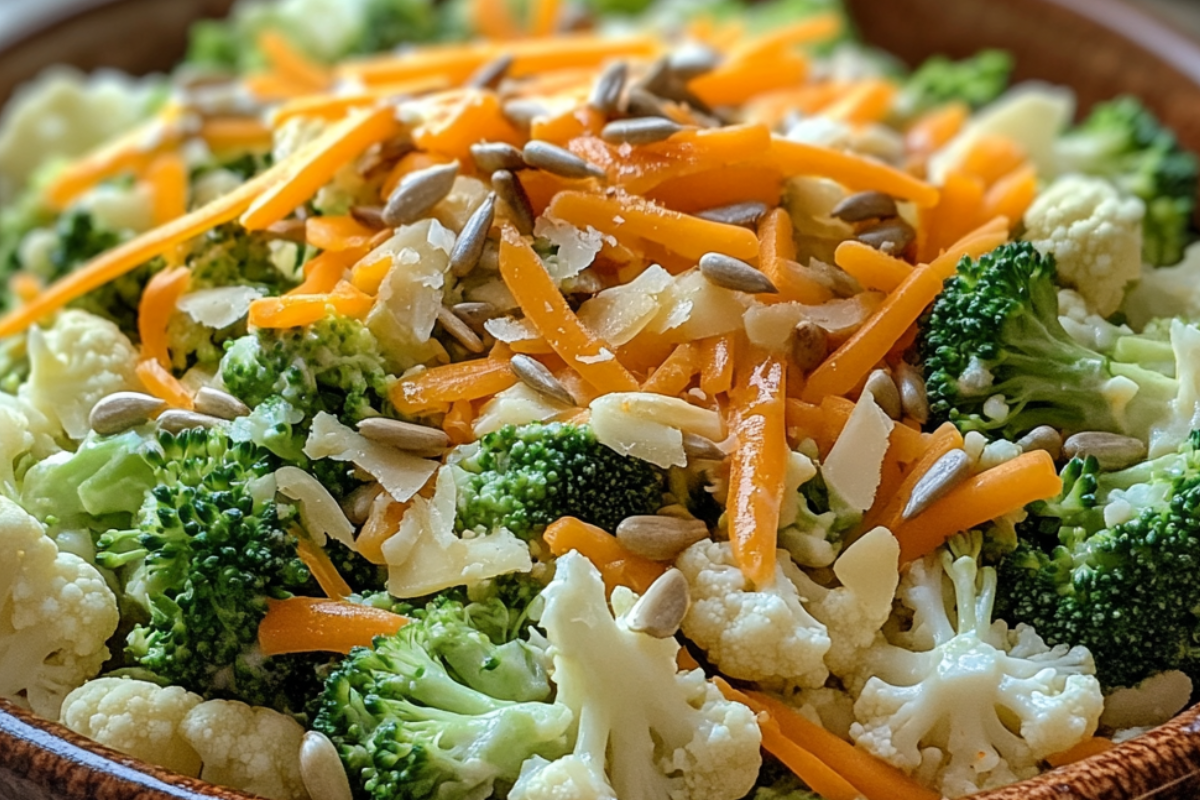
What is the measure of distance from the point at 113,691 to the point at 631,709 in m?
0.85

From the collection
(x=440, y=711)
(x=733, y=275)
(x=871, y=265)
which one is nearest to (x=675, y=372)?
(x=733, y=275)

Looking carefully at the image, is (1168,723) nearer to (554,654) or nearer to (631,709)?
(631,709)

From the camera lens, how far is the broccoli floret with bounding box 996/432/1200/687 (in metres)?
1.94

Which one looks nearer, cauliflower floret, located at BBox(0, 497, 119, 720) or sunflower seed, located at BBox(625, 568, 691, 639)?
sunflower seed, located at BBox(625, 568, 691, 639)

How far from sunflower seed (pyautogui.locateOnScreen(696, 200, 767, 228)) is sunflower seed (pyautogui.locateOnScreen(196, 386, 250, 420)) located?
0.94m

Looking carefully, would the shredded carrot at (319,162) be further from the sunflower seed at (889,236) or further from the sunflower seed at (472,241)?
the sunflower seed at (889,236)

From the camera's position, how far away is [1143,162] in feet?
10.8

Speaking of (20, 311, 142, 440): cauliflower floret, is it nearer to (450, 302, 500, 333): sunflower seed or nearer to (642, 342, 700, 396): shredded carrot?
(450, 302, 500, 333): sunflower seed

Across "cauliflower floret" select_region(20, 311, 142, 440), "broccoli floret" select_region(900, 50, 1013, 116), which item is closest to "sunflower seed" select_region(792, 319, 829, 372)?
"cauliflower floret" select_region(20, 311, 142, 440)

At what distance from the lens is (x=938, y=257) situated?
2334 mm

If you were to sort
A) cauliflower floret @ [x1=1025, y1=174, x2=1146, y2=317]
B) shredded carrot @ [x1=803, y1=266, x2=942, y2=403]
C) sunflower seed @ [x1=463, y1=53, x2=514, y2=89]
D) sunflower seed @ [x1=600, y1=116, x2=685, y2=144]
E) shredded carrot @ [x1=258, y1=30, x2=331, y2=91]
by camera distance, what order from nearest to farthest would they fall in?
1. shredded carrot @ [x1=803, y1=266, x2=942, y2=403]
2. sunflower seed @ [x1=600, y1=116, x2=685, y2=144]
3. cauliflower floret @ [x1=1025, y1=174, x2=1146, y2=317]
4. sunflower seed @ [x1=463, y1=53, x2=514, y2=89]
5. shredded carrot @ [x1=258, y1=30, x2=331, y2=91]

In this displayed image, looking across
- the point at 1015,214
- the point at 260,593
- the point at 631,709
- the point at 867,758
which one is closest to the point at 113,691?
the point at 260,593

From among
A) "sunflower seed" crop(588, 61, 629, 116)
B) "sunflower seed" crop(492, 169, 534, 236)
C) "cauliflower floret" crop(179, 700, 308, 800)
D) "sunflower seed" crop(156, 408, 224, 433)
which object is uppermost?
"sunflower seed" crop(588, 61, 629, 116)

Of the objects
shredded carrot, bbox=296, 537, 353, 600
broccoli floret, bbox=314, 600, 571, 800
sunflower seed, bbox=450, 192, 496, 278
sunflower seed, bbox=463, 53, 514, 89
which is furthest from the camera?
sunflower seed, bbox=463, 53, 514, 89
